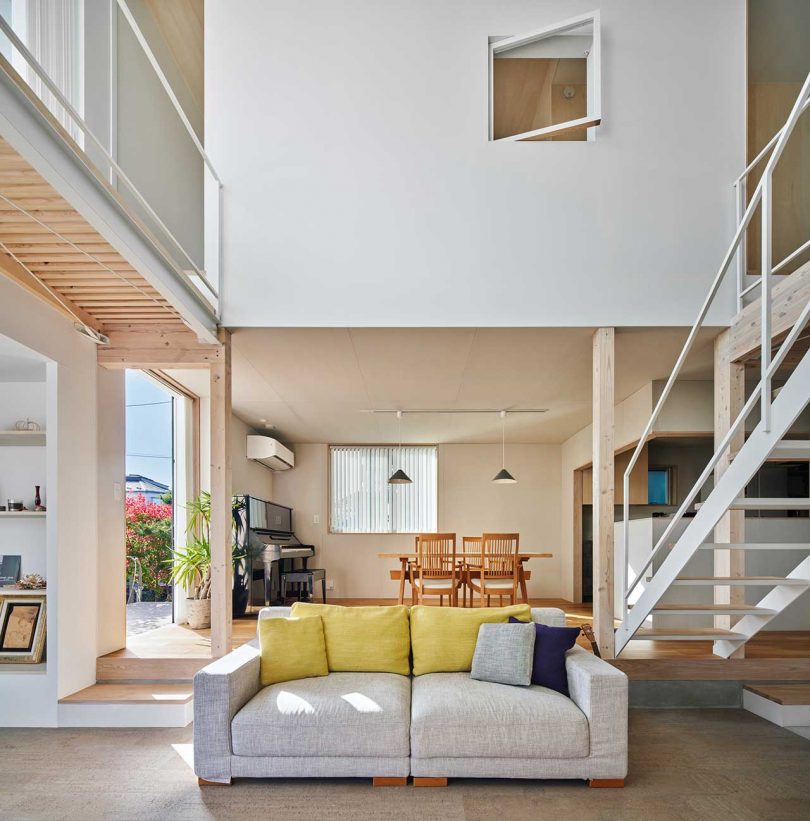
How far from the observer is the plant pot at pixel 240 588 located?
7.95 metres

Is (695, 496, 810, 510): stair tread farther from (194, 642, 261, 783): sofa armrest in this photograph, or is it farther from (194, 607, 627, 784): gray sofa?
(194, 642, 261, 783): sofa armrest

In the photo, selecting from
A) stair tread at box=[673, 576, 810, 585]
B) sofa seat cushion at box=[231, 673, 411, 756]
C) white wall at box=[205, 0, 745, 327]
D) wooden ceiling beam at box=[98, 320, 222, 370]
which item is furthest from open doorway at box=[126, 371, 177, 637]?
stair tread at box=[673, 576, 810, 585]

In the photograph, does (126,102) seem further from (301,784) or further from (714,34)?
(301,784)

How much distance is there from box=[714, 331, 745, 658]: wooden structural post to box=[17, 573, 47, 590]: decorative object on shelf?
14.6ft

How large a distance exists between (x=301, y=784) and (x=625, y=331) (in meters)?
3.57

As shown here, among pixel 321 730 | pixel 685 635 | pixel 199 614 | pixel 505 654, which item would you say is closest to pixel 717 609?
pixel 685 635

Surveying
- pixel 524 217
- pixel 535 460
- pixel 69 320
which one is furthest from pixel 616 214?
pixel 535 460

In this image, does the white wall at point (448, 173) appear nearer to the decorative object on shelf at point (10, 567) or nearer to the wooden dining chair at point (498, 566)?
the decorative object on shelf at point (10, 567)

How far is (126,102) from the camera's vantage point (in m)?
5.42

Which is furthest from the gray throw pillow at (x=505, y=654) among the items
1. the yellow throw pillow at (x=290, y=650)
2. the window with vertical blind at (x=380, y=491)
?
the window with vertical blind at (x=380, y=491)

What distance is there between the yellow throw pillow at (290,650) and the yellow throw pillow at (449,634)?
0.52 metres

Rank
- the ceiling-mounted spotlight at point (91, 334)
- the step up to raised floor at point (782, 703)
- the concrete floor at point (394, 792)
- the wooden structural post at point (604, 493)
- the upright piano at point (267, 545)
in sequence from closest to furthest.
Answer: the concrete floor at point (394, 792), the step up to raised floor at point (782, 703), the ceiling-mounted spotlight at point (91, 334), the wooden structural post at point (604, 493), the upright piano at point (267, 545)

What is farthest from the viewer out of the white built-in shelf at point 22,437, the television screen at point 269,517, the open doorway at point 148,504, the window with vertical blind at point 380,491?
the window with vertical blind at point 380,491

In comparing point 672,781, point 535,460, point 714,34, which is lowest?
point 672,781
